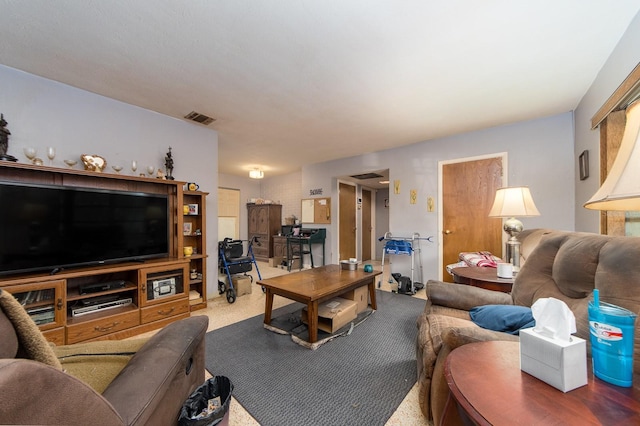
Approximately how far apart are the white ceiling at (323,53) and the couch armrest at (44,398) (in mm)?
1825

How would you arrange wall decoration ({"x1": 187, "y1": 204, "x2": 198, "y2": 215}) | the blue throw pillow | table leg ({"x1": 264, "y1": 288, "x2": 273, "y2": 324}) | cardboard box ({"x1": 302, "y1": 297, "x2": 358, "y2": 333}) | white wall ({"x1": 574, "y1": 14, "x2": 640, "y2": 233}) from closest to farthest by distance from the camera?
the blue throw pillow < white wall ({"x1": 574, "y1": 14, "x2": 640, "y2": 233}) < cardboard box ({"x1": 302, "y1": 297, "x2": 358, "y2": 333}) < table leg ({"x1": 264, "y1": 288, "x2": 273, "y2": 324}) < wall decoration ({"x1": 187, "y1": 204, "x2": 198, "y2": 215})

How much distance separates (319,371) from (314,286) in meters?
0.71

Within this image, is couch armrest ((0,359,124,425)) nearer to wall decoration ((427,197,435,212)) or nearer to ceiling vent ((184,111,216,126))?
ceiling vent ((184,111,216,126))

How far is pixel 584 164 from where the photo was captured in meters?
2.54

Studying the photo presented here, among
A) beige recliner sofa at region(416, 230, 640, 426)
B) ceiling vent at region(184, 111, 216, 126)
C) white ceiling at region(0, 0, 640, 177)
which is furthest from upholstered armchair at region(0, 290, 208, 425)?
ceiling vent at region(184, 111, 216, 126)

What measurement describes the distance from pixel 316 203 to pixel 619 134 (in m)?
4.43

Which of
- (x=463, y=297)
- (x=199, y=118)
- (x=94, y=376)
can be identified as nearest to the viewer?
(x=94, y=376)

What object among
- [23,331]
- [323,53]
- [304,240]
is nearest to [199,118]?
[323,53]

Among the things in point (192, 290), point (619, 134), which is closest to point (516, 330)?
point (619, 134)

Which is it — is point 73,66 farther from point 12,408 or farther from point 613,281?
point 613,281

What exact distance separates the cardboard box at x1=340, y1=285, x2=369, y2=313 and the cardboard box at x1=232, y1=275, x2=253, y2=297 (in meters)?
1.54

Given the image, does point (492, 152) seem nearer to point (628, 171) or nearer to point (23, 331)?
point (628, 171)

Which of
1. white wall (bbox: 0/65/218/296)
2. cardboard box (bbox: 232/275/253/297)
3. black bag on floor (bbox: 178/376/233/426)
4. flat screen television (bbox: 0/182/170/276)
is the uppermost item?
white wall (bbox: 0/65/218/296)

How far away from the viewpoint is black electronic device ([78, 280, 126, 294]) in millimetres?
2191
